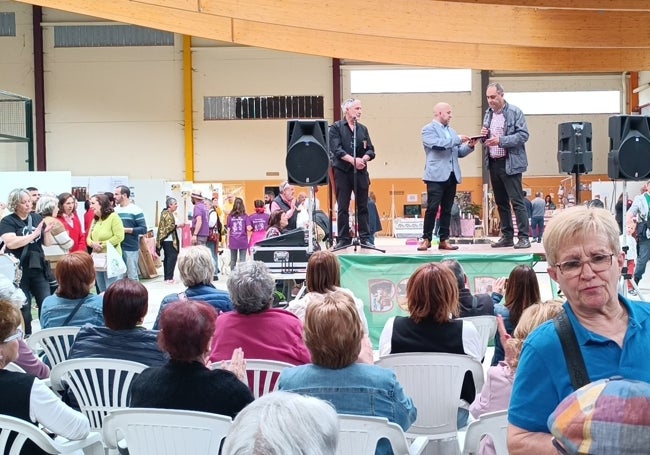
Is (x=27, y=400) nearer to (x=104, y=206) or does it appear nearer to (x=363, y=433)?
(x=363, y=433)

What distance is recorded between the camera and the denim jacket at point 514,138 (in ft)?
22.4

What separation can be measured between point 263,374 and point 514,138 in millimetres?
4430

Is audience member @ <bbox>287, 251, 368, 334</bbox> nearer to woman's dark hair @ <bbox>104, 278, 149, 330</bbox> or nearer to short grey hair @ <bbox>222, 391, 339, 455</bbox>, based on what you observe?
woman's dark hair @ <bbox>104, 278, 149, 330</bbox>

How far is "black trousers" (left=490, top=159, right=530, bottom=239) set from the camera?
7.05 metres

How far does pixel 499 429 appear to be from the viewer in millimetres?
2461

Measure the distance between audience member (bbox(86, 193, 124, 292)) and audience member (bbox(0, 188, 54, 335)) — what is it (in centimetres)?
111

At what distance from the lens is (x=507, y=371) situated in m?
2.82

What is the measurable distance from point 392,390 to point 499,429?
0.37 meters

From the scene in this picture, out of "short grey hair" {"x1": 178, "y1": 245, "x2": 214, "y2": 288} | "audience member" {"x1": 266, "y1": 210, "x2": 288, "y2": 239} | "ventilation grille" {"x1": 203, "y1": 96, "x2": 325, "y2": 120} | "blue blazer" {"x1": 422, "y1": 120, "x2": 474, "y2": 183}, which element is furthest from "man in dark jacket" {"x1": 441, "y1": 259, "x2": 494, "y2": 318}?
"ventilation grille" {"x1": 203, "y1": 96, "x2": 325, "y2": 120}

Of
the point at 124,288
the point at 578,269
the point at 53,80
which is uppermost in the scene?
the point at 53,80

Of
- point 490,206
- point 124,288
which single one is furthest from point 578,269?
point 490,206

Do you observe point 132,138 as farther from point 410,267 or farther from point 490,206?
point 410,267

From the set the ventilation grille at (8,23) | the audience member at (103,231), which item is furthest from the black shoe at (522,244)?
the ventilation grille at (8,23)

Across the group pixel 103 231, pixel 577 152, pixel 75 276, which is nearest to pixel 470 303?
pixel 75 276
